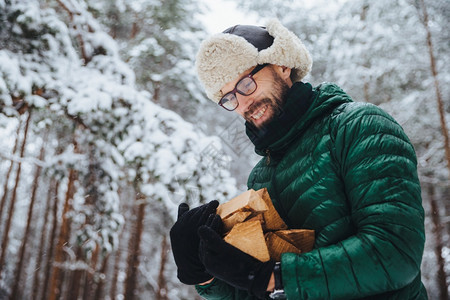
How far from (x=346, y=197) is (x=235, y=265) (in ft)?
1.56

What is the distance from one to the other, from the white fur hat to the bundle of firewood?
0.69 meters

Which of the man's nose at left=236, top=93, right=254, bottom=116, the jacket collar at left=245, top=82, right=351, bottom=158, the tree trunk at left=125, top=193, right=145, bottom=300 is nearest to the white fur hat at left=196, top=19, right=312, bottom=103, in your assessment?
the man's nose at left=236, top=93, right=254, bottom=116

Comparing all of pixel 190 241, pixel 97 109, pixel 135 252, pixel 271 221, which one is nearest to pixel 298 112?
pixel 271 221

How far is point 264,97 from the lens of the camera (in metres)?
1.47

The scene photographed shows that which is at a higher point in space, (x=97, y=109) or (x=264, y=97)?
(x=264, y=97)

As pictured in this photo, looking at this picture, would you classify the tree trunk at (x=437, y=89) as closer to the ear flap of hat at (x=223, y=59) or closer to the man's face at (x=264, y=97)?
the man's face at (x=264, y=97)

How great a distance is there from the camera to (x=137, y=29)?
991cm

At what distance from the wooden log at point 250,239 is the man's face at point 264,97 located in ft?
1.91

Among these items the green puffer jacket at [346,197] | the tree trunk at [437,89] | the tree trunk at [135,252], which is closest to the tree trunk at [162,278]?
the tree trunk at [135,252]

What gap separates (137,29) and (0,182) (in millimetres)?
15410

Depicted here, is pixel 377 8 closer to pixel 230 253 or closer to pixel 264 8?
pixel 264 8

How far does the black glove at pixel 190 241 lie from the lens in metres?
1.25

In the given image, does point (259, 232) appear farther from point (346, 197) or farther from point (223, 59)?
point (223, 59)

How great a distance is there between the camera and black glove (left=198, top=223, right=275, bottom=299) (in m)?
0.97
